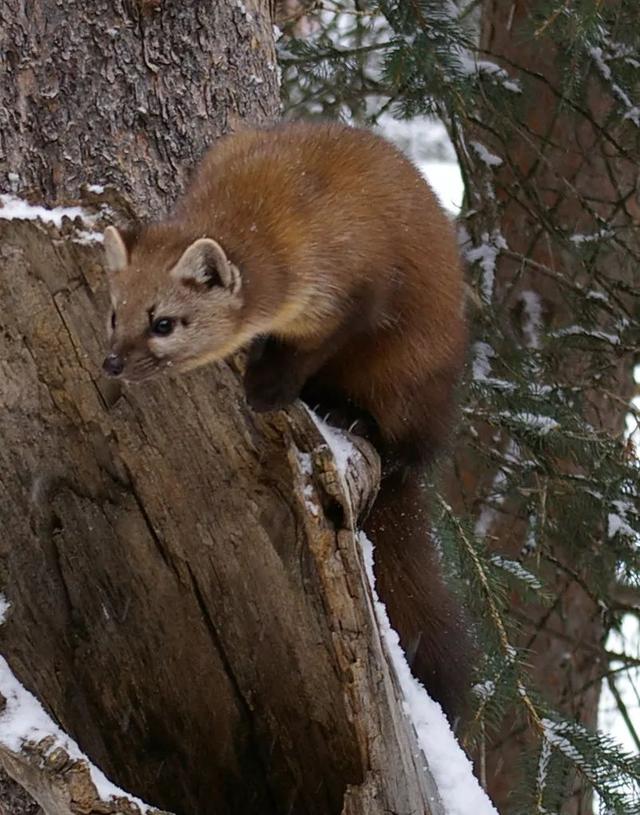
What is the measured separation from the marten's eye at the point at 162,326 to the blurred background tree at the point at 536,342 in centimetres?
128

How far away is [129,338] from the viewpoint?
2906 millimetres

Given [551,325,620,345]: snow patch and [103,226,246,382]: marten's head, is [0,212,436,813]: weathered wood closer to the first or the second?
[103,226,246,382]: marten's head

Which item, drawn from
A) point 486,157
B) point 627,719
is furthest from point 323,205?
point 627,719

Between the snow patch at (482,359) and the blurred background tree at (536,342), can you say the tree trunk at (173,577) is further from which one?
the snow patch at (482,359)

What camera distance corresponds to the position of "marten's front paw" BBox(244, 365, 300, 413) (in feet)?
9.46

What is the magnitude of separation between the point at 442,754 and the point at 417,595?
68 cm

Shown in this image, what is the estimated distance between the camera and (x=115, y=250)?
2.91 metres

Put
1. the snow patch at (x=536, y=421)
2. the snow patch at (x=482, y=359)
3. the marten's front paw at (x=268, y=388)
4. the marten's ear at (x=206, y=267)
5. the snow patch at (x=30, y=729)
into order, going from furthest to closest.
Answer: the snow patch at (x=482, y=359) < the snow patch at (x=536, y=421) < the marten's ear at (x=206, y=267) < the marten's front paw at (x=268, y=388) < the snow patch at (x=30, y=729)

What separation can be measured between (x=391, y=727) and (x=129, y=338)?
1010mm

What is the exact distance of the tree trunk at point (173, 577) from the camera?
2.78 m

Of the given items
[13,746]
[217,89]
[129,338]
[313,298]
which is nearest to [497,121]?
[217,89]

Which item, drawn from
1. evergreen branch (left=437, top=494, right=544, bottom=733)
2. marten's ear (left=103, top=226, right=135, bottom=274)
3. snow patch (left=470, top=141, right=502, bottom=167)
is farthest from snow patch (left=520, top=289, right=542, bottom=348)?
marten's ear (left=103, top=226, right=135, bottom=274)

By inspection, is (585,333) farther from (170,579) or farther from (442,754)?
(170,579)

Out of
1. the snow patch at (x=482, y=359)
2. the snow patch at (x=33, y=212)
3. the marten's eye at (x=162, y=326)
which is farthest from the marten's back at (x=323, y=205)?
the snow patch at (x=482, y=359)
